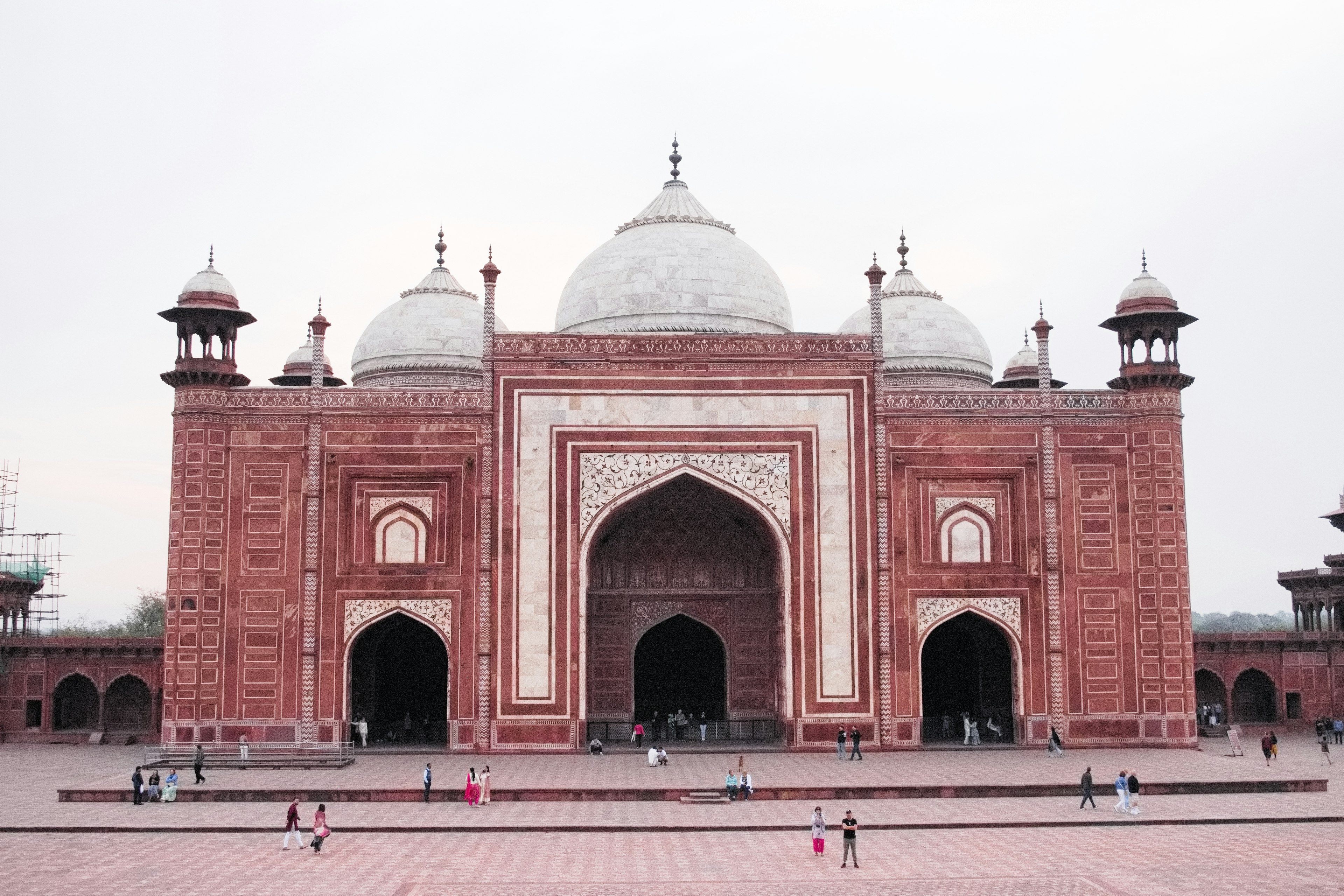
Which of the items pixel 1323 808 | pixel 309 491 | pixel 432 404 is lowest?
pixel 1323 808

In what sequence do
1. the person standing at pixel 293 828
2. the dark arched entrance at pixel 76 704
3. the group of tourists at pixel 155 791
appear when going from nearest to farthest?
1. the person standing at pixel 293 828
2. the group of tourists at pixel 155 791
3. the dark arched entrance at pixel 76 704

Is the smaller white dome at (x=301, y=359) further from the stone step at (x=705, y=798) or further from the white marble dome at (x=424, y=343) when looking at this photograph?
the stone step at (x=705, y=798)

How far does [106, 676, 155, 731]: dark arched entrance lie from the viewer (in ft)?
74.0

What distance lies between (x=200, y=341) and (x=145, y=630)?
87.6ft

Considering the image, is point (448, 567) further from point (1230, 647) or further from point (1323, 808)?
point (1230, 647)

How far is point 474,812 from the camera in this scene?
551 inches

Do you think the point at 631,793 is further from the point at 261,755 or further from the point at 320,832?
the point at 261,755

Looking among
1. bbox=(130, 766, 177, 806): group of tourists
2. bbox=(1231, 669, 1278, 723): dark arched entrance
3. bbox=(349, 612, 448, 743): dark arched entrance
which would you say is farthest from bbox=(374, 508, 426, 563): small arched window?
bbox=(1231, 669, 1278, 723): dark arched entrance

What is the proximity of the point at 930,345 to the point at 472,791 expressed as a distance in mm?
13079

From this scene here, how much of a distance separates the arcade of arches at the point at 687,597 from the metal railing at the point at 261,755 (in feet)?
12.5

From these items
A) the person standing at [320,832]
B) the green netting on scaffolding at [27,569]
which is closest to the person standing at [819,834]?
the person standing at [320,832]

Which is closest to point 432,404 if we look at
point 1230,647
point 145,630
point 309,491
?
point 309,491

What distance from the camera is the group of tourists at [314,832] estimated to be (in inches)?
466

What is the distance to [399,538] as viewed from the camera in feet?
61.3
